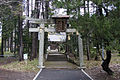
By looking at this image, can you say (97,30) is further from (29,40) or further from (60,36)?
(60,36)

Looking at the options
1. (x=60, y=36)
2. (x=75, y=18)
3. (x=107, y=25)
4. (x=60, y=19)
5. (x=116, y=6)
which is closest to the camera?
(x=107, y=25)

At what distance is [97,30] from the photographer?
5.86m

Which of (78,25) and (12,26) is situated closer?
(78,25)

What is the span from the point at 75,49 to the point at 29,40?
6271mm

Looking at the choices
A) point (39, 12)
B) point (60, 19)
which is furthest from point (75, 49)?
point (60, 19)

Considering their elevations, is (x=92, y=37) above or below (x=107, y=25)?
below

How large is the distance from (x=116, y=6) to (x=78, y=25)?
1.72 metres

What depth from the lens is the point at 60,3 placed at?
7.86 m

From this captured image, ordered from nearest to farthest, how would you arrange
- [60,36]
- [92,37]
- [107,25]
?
[107,25] → [92,37] → [60,36]

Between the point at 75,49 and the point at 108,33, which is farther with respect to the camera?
the point at 75,49

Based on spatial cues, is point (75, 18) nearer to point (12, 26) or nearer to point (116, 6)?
point (116, 6)

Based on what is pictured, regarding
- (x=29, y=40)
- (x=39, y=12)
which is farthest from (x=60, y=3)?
(x=29, y=40)

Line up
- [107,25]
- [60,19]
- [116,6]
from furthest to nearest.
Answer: [60,19]
[116,6]
[107,25]

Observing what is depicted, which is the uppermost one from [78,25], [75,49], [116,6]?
[116,6]
